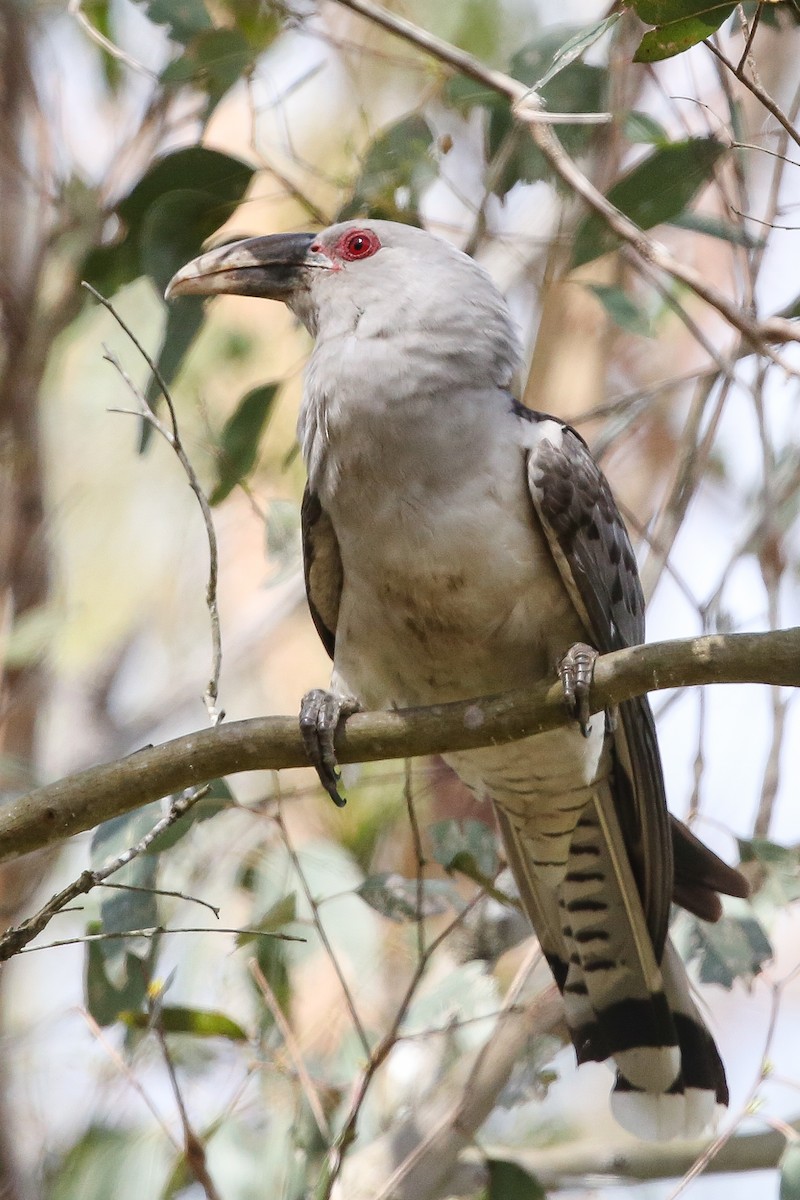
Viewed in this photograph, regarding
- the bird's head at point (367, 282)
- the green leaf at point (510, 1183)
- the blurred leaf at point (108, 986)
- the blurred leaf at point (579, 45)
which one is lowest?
the green leaf at point (510, 1183)

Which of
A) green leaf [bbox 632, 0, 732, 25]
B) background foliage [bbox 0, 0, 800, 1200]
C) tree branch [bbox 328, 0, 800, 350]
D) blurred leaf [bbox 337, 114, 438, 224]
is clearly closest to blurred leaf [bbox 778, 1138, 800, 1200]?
background foliage [bbox 0, 0, 800, 1200]

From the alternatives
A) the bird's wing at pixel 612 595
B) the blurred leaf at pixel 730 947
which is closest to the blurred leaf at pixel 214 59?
the bird's wing at pixel 612 595

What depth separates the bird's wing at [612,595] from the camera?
2938 millimetres

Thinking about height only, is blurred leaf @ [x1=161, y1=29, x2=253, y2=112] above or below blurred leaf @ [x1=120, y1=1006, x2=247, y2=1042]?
above

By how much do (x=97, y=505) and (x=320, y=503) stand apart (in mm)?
3540

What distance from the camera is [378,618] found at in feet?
10.0

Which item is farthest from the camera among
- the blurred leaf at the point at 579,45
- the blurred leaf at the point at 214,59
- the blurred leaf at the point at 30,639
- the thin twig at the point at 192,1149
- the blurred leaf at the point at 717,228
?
the blurred leaf at the point at 30,639

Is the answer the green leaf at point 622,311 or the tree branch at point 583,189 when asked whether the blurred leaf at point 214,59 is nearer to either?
the tree branch at point 583,189

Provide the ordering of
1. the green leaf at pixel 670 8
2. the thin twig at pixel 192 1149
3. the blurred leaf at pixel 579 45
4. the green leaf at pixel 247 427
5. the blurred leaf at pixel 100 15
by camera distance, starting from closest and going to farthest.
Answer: the green leaf at pixel 670 8 → the blurred leaf at pixel 579 45 → the thin twig at pixel 192 1149 → the green leaf at pixel 247 427 → the blurred leaf at pixel 100 15

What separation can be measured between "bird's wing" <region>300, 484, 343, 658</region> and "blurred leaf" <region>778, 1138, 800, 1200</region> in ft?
5.57

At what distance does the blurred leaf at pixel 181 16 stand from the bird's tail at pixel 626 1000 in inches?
89.2

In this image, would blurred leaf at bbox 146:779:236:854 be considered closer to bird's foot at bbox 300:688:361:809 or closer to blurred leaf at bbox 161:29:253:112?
bird's foot at bbox 300:688:361:809

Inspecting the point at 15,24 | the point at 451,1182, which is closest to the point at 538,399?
the point at 15,24

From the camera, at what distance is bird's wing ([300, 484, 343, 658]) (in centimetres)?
318
